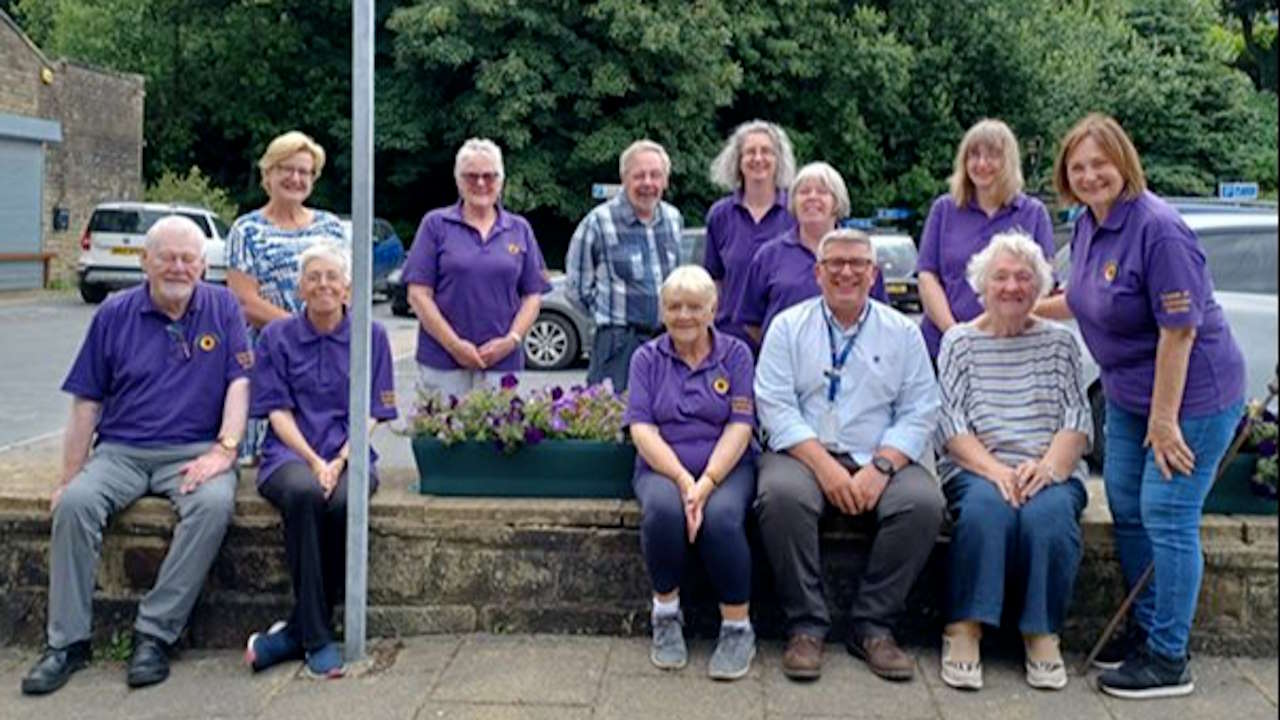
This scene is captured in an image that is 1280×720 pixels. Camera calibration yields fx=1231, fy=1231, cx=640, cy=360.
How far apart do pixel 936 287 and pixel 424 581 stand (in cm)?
217

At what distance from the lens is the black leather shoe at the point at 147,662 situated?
3891mm

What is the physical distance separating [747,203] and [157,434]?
2.38 m

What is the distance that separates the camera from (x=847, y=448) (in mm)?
4086

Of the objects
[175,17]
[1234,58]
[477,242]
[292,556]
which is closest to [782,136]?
[477,242]

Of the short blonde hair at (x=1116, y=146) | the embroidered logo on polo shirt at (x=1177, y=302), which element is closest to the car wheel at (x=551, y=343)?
the short blonde hair at (x=1116, y=146)

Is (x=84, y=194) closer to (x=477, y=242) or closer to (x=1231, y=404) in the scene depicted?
(x=477, y=242)

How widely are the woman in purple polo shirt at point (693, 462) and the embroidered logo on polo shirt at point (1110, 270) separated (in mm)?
1155

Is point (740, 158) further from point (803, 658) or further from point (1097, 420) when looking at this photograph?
point (1097, 420)

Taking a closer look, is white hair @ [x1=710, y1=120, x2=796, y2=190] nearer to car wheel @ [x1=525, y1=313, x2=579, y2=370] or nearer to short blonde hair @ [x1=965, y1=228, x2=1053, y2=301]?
short blonde hair @ [x1=965, y1=228, x2=1053, y2=301]

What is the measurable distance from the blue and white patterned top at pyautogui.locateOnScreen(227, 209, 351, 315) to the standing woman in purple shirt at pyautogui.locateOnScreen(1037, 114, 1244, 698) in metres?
2.69

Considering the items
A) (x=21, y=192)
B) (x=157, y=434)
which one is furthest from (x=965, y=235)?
(x=21, y=192)

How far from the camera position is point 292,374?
4219mm

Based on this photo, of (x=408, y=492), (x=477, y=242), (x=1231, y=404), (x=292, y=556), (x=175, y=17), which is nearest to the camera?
(x=1231, y=404)

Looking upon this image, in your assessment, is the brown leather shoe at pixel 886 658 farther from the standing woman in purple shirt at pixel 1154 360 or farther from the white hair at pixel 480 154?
the white hair at pixel 480 154
